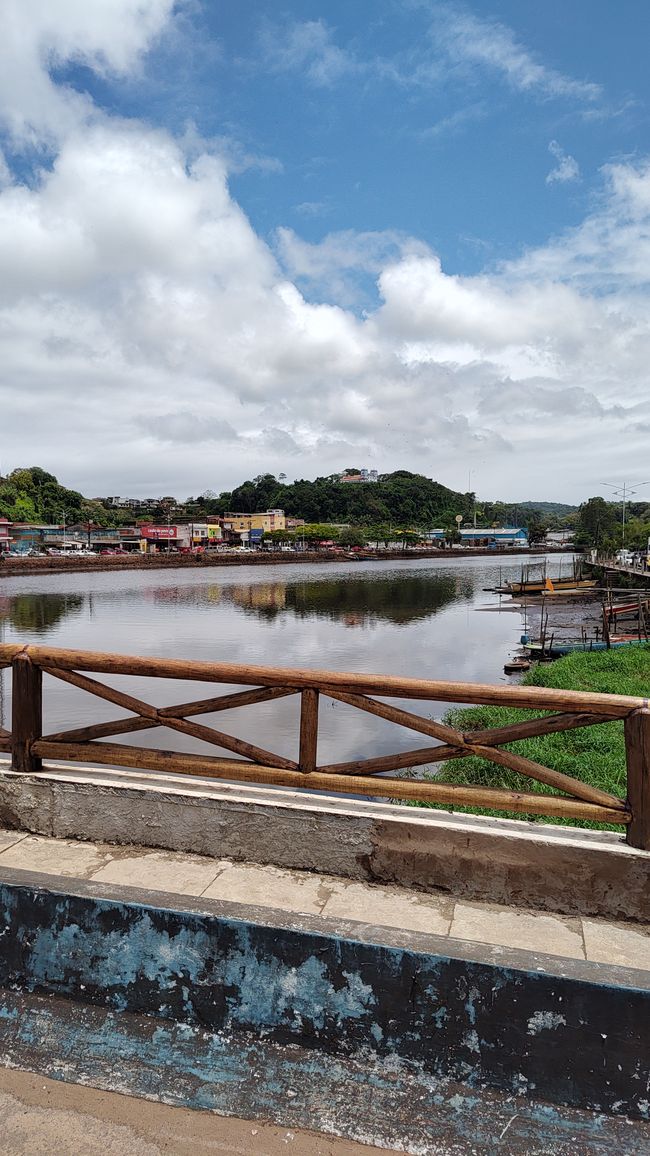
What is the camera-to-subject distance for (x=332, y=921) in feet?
9.59

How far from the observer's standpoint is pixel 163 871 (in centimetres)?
390

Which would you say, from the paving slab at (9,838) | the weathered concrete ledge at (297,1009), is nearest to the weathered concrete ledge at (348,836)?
the paving slab at (9,838)

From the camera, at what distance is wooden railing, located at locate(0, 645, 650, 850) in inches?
140

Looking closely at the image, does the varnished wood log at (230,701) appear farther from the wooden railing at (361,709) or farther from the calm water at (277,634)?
the calm water at (277,634)

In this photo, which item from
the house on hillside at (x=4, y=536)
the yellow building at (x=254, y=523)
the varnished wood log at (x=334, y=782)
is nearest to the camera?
the varnished wood log at (x=334, y=782)

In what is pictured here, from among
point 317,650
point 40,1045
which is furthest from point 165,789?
point 317,650

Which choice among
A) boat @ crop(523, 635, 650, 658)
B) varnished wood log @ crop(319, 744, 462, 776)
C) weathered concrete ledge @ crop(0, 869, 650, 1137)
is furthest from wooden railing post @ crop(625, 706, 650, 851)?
boat @ crop(523, 635, 650, 658)

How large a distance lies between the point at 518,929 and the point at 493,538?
174586mm

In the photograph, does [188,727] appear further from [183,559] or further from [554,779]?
[183,559]

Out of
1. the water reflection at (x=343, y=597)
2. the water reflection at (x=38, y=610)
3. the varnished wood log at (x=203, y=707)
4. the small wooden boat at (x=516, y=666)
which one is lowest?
the water reflection at (x=38, y=610)

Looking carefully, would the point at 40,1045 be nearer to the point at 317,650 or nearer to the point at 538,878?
the point at 538,878

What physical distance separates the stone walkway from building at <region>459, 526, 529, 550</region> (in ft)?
532

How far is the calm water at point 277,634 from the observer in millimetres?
14555

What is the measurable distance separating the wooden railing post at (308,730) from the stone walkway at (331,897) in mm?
584
